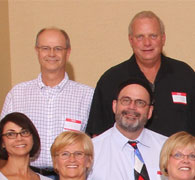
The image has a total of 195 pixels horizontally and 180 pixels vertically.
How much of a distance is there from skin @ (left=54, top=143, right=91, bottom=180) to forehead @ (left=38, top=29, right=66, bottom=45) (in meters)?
1.14

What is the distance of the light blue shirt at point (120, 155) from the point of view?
3.74 meters

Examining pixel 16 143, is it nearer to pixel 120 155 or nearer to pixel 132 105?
pixel 120 155

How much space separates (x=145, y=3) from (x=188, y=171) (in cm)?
228

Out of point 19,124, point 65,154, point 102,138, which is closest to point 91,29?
point 102,138

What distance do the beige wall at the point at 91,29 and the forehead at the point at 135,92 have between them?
1.38m

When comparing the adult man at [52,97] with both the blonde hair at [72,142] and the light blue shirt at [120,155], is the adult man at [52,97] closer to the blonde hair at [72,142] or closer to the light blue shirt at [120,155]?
the light blue shirt at [120,155]

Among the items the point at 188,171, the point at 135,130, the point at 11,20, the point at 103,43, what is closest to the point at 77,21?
the point at 103,43

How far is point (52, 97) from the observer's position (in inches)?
172

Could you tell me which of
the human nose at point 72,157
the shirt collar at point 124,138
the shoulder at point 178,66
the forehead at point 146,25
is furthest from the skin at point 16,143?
the shoulder at point 178,66

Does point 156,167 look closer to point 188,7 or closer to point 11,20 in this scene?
point 188,7

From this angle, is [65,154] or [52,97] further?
[52,97]

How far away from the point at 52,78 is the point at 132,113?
906 millimetres

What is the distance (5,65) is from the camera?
5.42 meters

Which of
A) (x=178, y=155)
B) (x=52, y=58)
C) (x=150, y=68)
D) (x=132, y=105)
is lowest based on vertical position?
(x=178, y=155)
